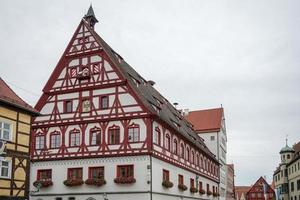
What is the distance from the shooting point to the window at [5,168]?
29031 millimetres

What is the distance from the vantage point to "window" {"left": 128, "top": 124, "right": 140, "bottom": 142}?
127ft

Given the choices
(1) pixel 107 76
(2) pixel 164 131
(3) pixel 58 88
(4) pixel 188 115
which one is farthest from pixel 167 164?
(4) pixel 188 115

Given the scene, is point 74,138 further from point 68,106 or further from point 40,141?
point 40,141

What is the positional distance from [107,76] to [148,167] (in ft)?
30.6

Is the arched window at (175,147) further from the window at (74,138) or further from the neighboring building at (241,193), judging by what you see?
the neighboring building at (241,193)

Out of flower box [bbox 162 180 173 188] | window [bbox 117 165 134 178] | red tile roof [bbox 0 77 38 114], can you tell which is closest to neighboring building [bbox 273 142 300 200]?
flower box [bbox 162 180 173 188]

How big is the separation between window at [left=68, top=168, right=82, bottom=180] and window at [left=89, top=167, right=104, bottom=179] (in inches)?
45.6

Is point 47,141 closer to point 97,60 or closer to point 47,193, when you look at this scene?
point 47,193

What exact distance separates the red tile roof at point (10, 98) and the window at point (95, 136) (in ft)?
29.6

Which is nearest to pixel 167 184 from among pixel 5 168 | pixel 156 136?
pixel 156 136

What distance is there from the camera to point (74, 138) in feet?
135

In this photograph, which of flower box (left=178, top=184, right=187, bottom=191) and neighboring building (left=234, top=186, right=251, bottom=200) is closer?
flower box (left=178, top=184, right=187, bottom=191)

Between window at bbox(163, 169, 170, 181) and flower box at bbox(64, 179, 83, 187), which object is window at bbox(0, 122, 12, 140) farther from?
window at bbox(163, 169, 170, 181)

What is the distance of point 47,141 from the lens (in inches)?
1666
